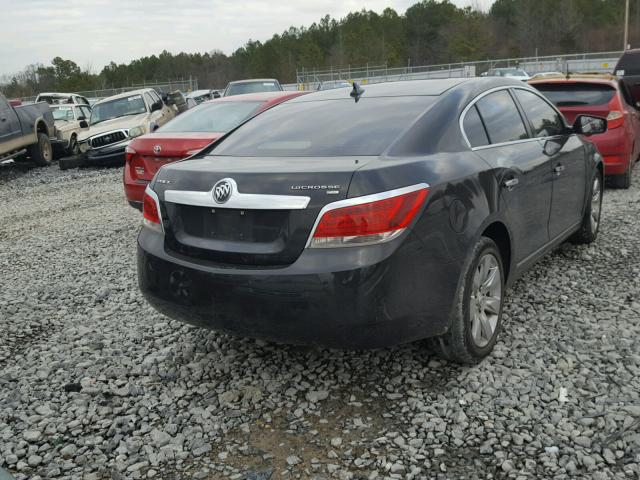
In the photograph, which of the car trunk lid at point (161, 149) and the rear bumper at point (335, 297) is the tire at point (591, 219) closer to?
the rear bumper at point (335, 297)

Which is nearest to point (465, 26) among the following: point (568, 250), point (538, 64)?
point (538, 64)

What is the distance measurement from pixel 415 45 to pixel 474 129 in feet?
299

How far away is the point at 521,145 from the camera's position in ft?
13.9

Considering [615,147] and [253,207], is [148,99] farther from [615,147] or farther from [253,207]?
[253,207]

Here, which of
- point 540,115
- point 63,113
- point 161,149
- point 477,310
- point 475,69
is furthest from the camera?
point 475,69

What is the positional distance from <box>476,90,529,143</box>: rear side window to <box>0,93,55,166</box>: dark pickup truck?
41.7ft

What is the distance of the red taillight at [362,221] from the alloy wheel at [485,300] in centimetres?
73

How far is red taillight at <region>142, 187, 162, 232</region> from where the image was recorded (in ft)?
11.7

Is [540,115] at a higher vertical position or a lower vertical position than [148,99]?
lower

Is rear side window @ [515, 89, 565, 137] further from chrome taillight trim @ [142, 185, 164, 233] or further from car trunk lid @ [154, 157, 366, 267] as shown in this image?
chrome taillight trim @ [142, 185, 164, 233]

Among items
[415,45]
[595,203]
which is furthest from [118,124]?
[415,45]

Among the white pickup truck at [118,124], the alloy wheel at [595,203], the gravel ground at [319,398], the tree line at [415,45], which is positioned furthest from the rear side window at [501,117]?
the tree line at [415,45]

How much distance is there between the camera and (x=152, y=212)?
3.63 metres

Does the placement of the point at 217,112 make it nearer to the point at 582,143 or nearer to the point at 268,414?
the point at 582,143
